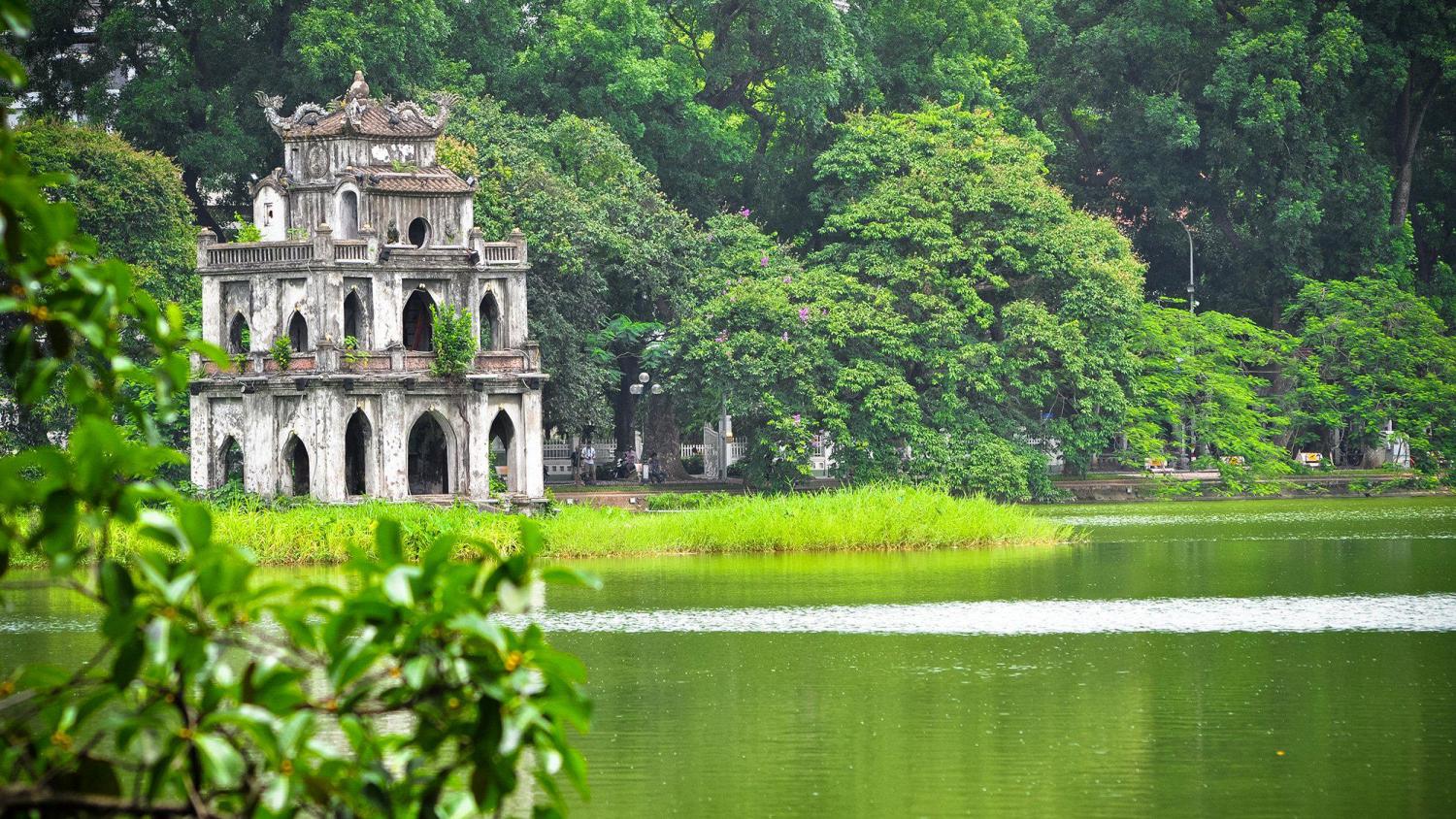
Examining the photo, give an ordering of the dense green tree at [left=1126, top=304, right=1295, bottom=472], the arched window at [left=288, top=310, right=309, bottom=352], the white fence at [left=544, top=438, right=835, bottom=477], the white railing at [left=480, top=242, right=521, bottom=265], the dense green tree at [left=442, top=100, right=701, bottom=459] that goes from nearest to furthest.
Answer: the arched window at [left=288, top=310, right=309, bottom=352], the white railing at [left=480, top=242, right=521, bottom=265], the dense green tree at [left=442, top=100, right=701, bottom=459], the dense green tree at [left=1126, top=304, right=1295, bottom=472], the white fence at [left=544, top=438, right=835, bottom=477]

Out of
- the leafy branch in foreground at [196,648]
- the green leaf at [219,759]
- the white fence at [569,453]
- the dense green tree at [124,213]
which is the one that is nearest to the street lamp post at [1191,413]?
the white fence at [569,453]

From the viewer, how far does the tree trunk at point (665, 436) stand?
50219 millimetres

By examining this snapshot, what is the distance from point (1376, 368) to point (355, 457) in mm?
24017

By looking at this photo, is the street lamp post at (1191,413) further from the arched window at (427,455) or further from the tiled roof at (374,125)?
the tiled roof at (374,125)

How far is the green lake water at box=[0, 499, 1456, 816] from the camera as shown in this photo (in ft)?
46.3

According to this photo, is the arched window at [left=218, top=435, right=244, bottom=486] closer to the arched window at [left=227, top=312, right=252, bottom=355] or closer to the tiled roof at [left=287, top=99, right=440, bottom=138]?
the arched window at [left=227, top=312, right=252, bottom=355]

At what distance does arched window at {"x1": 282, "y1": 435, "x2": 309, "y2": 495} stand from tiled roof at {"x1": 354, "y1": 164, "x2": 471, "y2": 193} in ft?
16.1

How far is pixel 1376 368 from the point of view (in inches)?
1961

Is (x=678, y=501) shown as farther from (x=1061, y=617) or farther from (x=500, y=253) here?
(x=1061, y=617)

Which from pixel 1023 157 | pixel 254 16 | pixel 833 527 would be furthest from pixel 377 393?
pixel 1023 157

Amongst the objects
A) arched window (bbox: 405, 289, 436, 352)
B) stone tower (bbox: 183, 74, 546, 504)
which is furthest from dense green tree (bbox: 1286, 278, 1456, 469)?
arched window (bbox: 405, 289, 436, 352)

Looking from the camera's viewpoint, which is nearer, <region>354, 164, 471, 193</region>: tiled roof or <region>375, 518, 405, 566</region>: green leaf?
<region>375, 518, 405, 566</region>: green leaf

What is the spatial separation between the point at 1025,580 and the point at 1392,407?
23.6m

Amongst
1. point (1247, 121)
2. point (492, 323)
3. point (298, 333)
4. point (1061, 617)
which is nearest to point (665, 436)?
point (492, 323)
